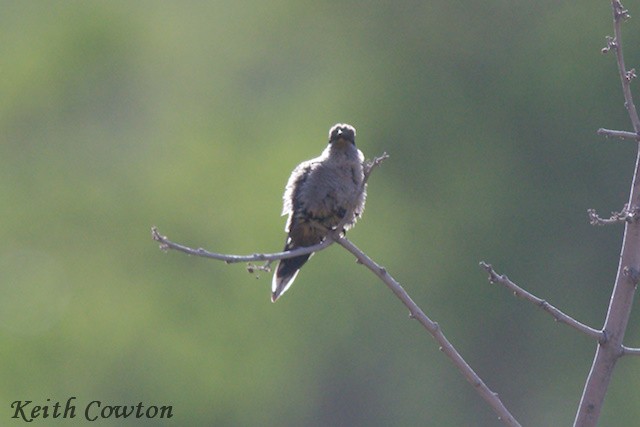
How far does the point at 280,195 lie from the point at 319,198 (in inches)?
365

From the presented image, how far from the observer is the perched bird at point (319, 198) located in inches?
201

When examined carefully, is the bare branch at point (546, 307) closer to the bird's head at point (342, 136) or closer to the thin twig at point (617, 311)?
the thin twig at point (617, 311)

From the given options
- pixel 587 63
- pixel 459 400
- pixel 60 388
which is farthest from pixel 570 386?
pixel 60 388

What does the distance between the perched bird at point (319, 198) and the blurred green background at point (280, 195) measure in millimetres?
8808

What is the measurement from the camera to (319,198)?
16.8 ft

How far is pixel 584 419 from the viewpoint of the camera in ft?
10.2

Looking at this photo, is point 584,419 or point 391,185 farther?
point 391,185

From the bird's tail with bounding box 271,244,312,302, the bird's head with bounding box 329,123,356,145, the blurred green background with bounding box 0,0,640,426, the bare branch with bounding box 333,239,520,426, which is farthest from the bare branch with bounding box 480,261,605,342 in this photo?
the blurred green background with bounding box 0,0,640,426

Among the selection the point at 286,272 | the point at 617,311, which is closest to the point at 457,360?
the point at 617,311

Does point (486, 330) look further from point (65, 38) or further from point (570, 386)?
point (65, 38)

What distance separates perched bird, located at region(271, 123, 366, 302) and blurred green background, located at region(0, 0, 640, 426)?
881cm

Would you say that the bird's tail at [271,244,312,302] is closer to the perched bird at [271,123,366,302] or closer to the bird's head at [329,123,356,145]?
the perched bird at [271,123,366,302]

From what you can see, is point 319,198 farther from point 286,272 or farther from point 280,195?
point 280,195

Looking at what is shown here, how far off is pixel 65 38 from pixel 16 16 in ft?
3.24
